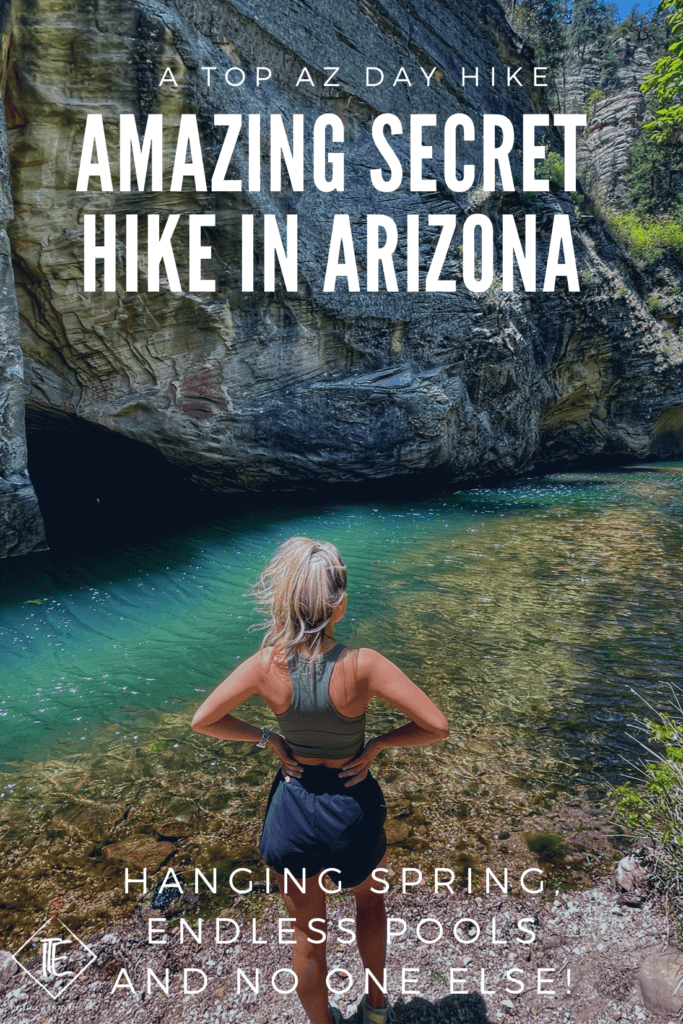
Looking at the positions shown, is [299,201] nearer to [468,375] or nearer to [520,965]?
[468,375]

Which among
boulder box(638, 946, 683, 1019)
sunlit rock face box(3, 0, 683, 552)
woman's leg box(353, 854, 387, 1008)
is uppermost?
sunlit rock face box(3, 0, 683, 552)

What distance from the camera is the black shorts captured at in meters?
2.06

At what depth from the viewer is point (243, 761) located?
4.40 metres

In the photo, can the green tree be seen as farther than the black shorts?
Yes

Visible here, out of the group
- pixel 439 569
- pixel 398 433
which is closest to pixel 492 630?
pixel 439 569

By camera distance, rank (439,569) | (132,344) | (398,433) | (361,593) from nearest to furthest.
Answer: (361,593), (439,569), (132,344), (398,433)

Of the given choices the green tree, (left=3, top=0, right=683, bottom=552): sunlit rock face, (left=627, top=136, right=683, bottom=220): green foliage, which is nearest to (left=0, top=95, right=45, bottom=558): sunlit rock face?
(left=3, top=0, right=683, bottom=552): sunlit rock face

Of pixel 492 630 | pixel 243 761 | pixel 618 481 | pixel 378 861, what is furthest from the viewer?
pixel 618 481

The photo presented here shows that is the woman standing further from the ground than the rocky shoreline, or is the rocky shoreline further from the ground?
the woman standing

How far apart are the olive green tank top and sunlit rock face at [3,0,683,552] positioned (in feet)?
38.7

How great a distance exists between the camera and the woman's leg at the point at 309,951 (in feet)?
6.98

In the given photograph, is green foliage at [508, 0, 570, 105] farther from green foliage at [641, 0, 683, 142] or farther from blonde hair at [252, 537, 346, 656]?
blonde hair at [252, 537, 346, 656]

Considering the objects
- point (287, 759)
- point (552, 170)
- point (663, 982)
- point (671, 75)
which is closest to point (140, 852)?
point (287, 759)

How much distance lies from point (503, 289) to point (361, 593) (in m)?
12.4
